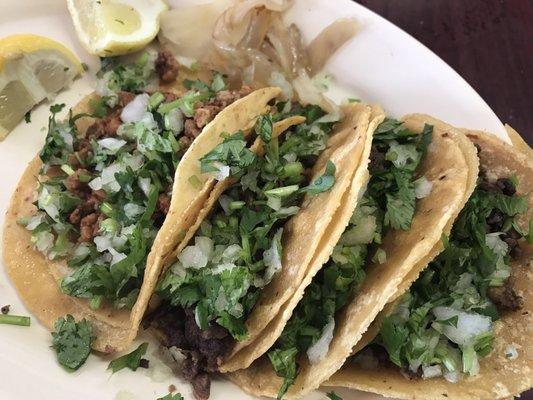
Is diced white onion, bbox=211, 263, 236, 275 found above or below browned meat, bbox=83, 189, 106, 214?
below

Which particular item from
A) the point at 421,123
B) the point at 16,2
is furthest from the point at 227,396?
the point at 16,2

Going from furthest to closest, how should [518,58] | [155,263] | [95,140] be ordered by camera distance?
1. [518,58]
2. [95,140]
3. [155,263]

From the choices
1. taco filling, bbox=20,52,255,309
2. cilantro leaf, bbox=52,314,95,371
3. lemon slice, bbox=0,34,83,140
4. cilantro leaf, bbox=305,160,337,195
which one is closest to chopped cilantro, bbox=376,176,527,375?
cilantro leaf, bbox=305,160,337,195

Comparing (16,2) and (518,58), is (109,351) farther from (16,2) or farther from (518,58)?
(518,58)

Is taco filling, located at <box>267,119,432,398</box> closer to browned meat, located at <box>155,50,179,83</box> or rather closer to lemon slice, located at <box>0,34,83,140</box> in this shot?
browned meat, located at <box>155,50,179,83</box>

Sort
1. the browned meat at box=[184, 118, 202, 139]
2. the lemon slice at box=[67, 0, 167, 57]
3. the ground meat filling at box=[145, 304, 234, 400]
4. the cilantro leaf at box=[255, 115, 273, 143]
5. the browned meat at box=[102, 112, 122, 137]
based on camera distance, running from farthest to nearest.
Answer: the lemon slice at box=[67, 0, 167, 57] < the browned meat at box=[102, 112, 122, 137] < the browned meat at box=[184, 118, 202, 139] < the cilantro leaf at box=[255, 115, 273, 143] < the ground meat filling at box=[145, 304, 234, 400]

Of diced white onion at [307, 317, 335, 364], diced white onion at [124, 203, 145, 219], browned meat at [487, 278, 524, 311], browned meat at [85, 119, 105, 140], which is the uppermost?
browned meat at [85, 119, 105, 140]

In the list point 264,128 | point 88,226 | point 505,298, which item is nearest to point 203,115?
point 264,128
